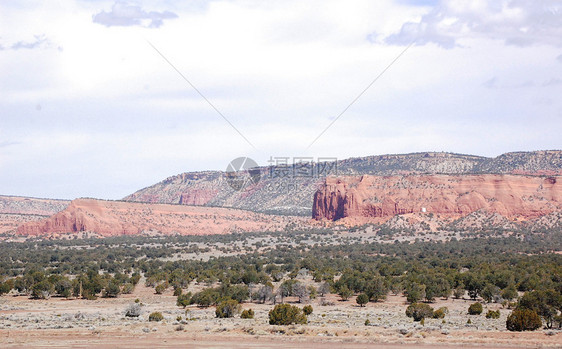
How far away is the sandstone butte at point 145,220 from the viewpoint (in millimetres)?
125188

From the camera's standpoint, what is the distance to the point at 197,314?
35250mm

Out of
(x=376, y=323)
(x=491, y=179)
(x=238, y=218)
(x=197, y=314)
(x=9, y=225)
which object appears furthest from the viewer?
(x=238, y=218)

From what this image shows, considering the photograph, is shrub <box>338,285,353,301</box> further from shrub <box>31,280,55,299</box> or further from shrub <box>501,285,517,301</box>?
shrub <box>31,280,55,299</box>

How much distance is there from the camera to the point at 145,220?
134 meters

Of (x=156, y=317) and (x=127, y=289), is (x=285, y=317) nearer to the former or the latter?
(x=156, y=317)

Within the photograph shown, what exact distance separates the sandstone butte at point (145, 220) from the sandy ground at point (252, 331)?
91.2 m

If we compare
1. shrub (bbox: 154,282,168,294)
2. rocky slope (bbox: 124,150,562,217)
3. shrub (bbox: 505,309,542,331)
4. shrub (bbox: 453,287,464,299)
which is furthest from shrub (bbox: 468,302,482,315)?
rocky slope (bbox: 124,150,562,217)

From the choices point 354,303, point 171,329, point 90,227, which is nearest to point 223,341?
point 171,329

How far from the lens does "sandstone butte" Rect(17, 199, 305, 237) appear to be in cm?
12519

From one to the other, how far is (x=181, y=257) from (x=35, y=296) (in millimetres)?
35941

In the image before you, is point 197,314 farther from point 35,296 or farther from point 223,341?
point 35,296

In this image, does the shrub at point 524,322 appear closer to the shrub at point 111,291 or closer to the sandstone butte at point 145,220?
the shrub at point 111,291

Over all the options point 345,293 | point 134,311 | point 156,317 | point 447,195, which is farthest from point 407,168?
point 156,317

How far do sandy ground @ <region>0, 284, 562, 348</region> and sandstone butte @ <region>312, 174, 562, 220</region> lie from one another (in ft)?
279
